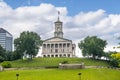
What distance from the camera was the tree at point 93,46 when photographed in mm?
156625

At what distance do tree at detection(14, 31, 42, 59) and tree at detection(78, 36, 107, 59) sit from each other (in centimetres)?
2291

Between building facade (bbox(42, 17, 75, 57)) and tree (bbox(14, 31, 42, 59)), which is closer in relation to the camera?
tree (bbox(14, 31, 42, 59))

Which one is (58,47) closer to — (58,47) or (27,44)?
(58,47)

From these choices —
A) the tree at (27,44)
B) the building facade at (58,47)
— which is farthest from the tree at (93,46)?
the building facade at (58,47)

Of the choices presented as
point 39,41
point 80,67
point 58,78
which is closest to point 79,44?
point 39,41

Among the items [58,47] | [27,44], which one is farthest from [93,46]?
[58,47]

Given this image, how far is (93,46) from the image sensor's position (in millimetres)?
156250

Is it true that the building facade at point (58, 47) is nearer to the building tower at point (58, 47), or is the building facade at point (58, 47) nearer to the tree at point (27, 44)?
the building tower at point (58, 47)

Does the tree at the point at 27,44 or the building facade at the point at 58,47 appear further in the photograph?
the building facade at the point at 58,47

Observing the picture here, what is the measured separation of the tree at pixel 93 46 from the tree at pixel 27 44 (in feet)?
75.2

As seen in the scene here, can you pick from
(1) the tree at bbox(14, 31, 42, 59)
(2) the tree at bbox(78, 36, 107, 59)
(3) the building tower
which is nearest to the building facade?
(3) the building tower

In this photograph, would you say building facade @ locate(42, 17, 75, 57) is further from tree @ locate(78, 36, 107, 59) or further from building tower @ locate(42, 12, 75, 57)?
tree @ locate(78, 36, 107, 59)

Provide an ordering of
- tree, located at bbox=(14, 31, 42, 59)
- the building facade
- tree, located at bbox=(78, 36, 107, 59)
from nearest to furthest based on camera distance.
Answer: tree, located at bbox=(14, 31, 42, 59), tree, located at bbox=(78, 36, 107, 59), the building facade

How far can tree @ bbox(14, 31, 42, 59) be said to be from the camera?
14900 centimetres
